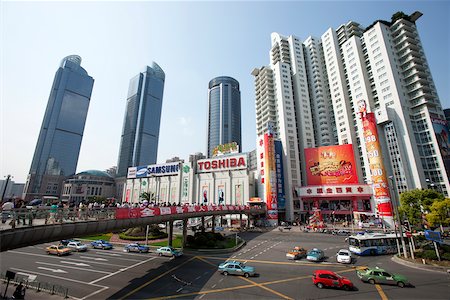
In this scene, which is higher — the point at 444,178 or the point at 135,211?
the point at 444,178

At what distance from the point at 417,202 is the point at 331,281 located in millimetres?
31435

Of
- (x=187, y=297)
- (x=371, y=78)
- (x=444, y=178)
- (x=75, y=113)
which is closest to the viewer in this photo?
(x=187, y=297)

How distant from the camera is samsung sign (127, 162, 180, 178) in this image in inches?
3970

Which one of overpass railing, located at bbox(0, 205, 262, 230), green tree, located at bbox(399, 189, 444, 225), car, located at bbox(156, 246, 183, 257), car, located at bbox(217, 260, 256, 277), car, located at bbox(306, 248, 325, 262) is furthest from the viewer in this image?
green tree, located at bbox(399, 189, 444, 225)

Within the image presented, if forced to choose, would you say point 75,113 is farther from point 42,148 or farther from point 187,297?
point 187,297

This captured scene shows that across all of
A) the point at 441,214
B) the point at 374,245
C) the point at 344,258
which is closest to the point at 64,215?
the point at 344,258

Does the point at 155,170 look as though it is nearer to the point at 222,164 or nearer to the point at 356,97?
the point at 222,164

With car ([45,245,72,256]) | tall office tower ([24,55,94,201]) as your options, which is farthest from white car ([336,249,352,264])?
tall office tower ([24,55,94,201])

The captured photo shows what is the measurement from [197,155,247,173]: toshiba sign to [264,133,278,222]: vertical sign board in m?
11.2

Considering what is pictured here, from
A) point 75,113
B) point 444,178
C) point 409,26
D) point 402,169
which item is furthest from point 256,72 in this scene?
point 75,113

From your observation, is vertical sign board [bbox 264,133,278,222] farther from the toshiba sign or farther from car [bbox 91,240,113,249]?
car [bbox 91,240,113,249]

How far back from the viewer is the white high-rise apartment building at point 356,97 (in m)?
68.4

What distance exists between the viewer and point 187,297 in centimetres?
1817

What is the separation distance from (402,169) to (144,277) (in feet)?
260
